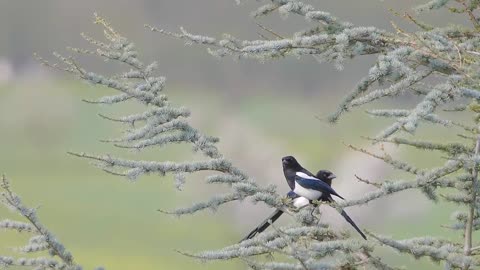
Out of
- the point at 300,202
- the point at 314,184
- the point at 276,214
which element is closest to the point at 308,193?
the point at 314,184

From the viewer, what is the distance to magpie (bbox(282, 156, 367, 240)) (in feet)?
22.7

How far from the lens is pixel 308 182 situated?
23.3 feet

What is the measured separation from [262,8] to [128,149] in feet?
4.84

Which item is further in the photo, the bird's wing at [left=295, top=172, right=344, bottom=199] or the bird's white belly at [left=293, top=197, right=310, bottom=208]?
the bird's wing at [left=295, top=172, right=344, bottom=199]

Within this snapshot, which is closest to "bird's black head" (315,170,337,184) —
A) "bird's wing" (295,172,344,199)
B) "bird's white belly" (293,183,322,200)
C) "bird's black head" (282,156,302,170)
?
"bird's black head" (282,156,302,170)

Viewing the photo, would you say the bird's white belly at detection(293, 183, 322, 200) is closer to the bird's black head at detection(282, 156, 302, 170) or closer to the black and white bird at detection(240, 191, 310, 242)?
the black and white bird at detection(240, 191, 310, 242)

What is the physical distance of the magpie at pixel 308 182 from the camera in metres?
6.93

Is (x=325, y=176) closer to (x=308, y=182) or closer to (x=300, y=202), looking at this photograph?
(x=308, y=182)

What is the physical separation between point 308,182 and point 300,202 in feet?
1.40

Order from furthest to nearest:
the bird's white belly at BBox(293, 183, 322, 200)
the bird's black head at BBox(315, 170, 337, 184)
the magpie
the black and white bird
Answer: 1. the bird's black head at BBox(315, 170, 337, 184)
2. the magpie
3. the bird's white belly at BBox(293, 183, 322, 200)
4. the black and white bird

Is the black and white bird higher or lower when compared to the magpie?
lower

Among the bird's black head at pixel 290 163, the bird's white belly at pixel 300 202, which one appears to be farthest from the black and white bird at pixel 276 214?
the bird's black head at pixel 290 163

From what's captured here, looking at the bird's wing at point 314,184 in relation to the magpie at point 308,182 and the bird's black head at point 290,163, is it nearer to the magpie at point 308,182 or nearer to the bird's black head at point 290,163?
the magpie at point 308,182

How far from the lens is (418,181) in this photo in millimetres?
5199
